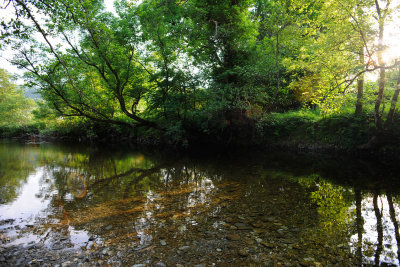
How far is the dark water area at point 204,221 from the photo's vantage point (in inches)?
153

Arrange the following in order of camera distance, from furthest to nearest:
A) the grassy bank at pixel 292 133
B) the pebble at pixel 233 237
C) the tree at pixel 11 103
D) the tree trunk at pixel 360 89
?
1. the tree at pixel 11 103
2. the grassy bank at pixel 292 133
3. the tree trunk at pixel 360 89
4. the pebble at pixel 233 237

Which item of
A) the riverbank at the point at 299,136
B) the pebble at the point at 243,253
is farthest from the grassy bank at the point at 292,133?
the pebble at the point at 243,253

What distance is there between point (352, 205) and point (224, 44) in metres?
16.4

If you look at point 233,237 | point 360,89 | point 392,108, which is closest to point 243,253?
point 233,237

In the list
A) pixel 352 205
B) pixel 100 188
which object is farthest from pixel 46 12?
pixel 352 205

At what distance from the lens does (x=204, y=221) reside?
5.33 m

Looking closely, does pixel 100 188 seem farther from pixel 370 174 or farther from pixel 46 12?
pixel 370 174

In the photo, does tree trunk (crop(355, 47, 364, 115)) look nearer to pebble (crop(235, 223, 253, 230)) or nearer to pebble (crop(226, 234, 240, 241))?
pebble (crop(235, 223, 253, 230))

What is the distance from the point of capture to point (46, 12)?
7.29 m

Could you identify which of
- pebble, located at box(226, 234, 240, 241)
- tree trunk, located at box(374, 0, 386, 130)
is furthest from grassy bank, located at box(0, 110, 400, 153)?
pebble, located at box(226, 234, 240, 241)

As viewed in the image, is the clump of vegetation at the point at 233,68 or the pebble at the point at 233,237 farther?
the clump of vegetation at the point at 233,68

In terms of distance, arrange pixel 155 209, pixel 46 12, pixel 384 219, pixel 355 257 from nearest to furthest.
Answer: pixel 355 257, pixel 384 219, pixel 155 209, pixel 46 12

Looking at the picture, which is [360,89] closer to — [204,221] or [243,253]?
[204,221]

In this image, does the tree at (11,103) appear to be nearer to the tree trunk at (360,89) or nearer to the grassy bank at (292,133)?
the grassy bank at (292,133)
